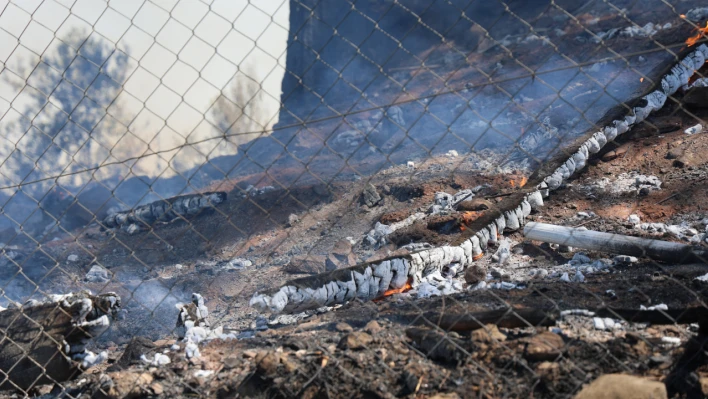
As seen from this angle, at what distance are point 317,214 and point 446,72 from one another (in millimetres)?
7998

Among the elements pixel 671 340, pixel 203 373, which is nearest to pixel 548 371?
pixel 671 340

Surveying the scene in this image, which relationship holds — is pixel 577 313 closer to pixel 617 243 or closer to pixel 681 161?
pixel 617 243

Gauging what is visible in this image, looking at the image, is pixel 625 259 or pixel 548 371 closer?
pixel 548 371

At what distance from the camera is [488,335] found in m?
2.54

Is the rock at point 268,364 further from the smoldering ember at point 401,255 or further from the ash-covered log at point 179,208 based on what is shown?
the ash-covered log at point 179,208

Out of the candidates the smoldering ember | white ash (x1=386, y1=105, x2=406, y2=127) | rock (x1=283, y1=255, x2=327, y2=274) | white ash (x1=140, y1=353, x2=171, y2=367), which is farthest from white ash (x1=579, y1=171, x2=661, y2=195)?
white ash (x1=386, y1=105, x2=406, y2=127)

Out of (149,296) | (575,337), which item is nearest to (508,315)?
(575,337)

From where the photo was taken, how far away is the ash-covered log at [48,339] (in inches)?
122

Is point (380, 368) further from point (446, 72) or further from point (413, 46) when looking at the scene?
point (413, 46)

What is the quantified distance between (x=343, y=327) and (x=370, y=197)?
4893 millimetres

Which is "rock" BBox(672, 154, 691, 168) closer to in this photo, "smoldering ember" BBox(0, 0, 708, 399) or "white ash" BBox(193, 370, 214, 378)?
"smoldering ember" BBox(0, 0, 708, 399)

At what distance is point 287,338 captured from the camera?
9.83 ft

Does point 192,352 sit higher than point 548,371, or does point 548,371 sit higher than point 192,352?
point 548,371

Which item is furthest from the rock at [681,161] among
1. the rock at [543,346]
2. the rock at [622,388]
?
the rock at [622,388]
